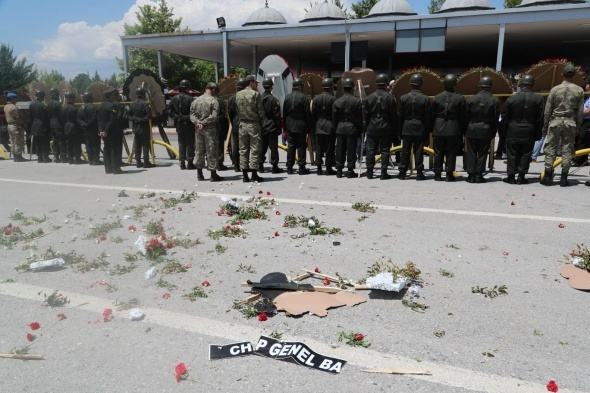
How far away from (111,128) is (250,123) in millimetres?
3937

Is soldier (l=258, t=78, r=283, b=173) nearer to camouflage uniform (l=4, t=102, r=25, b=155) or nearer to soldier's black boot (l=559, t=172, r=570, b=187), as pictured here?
soldier's black boot (l=559, t=172, r=570, b=187)

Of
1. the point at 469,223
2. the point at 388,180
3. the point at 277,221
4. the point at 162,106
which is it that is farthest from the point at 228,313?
the point at 162,106

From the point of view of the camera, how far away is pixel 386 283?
4141mm

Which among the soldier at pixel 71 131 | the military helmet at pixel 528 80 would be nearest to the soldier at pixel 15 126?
the soldier at pixel 71 131

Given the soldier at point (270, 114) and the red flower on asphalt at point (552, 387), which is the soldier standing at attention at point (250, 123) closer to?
the soldier at point (270, 114)

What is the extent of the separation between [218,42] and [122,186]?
17.3 metres

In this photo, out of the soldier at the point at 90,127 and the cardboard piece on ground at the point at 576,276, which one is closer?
the cardboard piece on ground at the point at 576,276

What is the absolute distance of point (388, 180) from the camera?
31.9 feet

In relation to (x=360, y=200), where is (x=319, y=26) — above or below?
above

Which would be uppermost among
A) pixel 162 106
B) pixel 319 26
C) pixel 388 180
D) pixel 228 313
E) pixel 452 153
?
pixel 319 26

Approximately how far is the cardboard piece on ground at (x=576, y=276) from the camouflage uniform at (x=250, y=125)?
6.13 metres

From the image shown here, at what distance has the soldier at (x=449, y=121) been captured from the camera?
29.9 ft

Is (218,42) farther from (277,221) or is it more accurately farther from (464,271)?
(464,271)

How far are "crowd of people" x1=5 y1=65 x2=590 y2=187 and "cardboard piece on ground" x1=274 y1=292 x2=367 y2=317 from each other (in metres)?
5.62
